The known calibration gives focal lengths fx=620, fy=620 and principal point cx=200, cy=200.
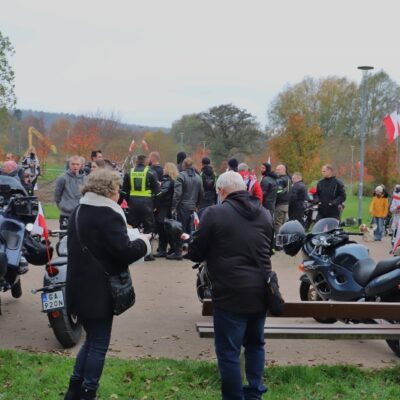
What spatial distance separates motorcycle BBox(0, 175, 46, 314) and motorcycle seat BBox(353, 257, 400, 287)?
3.19 meters

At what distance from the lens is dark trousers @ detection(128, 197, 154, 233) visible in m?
10.8

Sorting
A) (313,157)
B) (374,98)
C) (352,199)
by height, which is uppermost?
(374,98)

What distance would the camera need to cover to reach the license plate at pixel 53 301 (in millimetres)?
5551

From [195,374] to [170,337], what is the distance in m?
1.35

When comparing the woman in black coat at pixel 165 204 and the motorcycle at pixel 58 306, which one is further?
the woman in black coat at pixel 165 204

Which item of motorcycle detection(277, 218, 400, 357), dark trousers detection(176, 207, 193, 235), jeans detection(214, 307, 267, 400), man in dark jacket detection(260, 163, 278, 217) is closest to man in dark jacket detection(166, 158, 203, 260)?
dark trousers detection(176, 207, 193, 235)

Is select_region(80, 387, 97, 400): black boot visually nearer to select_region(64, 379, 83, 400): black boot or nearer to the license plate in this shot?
select_region(64, 379, 83, 400): black boot

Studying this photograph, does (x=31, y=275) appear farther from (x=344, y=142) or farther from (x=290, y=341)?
(x=344, y=142)

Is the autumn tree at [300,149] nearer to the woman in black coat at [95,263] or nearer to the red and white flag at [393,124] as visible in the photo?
the red and white flag at [393,124]

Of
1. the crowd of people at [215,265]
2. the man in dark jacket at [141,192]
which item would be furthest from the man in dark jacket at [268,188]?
the crowd of people at [215,265]

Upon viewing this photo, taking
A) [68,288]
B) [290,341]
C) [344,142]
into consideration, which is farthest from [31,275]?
[344,142]

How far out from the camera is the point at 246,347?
4316 mm

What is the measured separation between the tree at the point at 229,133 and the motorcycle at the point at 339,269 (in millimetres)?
Result: 46130

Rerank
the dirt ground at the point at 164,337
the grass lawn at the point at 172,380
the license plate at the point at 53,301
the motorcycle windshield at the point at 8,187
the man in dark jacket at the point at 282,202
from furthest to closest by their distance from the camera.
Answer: the man in dark jacket at the point at 282,202, the motorcycle windshield at the point at 8,187, the dirt ground at the point at 164,337, the license plate at the point at 53,301, the grass lawn at the point at 172,380
